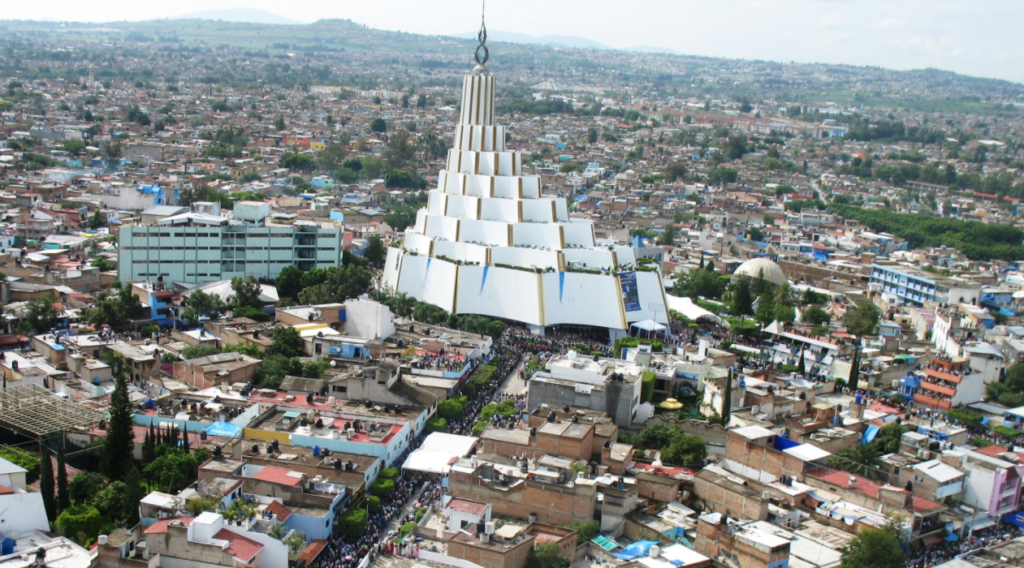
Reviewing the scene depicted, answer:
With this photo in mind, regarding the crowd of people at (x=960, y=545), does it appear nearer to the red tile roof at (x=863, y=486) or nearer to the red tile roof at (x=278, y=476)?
the red tile roof at (x=863, y=486)

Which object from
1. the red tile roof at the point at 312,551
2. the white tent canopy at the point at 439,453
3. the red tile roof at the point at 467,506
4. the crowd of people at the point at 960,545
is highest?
the red tile roof at the point at 467,506

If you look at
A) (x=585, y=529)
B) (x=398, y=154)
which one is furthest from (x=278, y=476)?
(x=398, y=154)

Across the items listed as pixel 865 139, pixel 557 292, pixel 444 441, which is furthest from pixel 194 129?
pixel 865 139

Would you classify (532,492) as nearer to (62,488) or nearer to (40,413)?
(62,488)

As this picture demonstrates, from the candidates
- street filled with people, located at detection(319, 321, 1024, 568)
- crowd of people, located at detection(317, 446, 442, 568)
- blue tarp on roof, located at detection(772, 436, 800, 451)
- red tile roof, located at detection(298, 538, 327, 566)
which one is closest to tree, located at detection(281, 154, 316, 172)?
street filled with people, located at detection(319, 321, 1024, 568)

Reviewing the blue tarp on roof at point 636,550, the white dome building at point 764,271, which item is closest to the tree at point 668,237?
the white dome building at point 764,271
